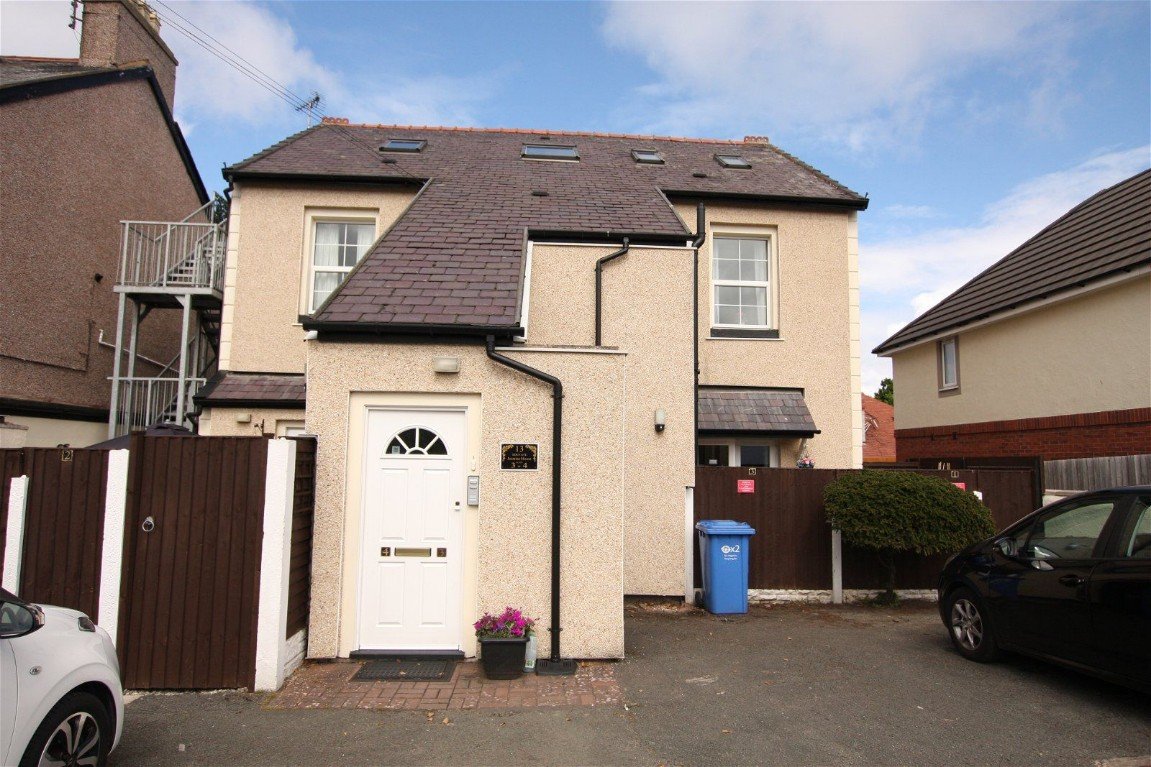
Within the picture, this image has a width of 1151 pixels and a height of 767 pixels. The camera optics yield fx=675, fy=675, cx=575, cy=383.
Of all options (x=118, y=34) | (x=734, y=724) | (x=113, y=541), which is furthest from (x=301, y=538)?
(x=118, y=34)

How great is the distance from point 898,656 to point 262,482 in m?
6.09

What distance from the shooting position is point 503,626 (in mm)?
5758

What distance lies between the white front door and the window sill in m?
5.76

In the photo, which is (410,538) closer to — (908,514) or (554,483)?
(554,483)

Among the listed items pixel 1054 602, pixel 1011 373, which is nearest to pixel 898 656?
pixel 1054 602

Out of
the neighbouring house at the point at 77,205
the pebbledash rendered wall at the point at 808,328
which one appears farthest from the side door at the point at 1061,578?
the neighbouring house at the point at 77,205

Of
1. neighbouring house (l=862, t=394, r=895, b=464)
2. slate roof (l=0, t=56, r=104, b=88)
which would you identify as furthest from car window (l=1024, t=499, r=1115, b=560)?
neighbouring house (l=862, t=394, r=895, b=464)

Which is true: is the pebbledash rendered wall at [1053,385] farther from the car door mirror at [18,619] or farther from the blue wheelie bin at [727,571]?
the car door mirror at [18,619]

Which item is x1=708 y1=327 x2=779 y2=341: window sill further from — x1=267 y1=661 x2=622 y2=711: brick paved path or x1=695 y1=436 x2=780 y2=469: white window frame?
x1=267 y1=661 x2=622 y2=711: brick paved path

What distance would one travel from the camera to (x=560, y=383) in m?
6.18

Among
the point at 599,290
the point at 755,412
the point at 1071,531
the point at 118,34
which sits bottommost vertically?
the point at 1071,531

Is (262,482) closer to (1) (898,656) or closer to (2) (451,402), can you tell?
(2) (451,402)

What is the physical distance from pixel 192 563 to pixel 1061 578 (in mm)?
7004

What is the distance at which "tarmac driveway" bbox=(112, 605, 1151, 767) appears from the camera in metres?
4.39
